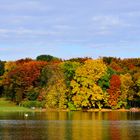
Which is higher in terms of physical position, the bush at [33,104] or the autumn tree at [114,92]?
the autumn tree at [114,92]

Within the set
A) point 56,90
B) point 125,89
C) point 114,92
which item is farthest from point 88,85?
point 125,89

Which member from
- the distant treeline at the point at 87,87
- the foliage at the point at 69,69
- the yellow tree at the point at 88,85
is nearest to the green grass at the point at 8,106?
the distant treeline at the point at 87,87

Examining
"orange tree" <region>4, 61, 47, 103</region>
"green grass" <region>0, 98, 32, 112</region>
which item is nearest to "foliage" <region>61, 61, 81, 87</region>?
"orange tree" <region>4, 61, 47, 103</region>

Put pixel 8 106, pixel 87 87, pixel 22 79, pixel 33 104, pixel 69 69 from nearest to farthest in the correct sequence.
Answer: pixel 87 87 < pixel 69 69 < pixel 33 104 < pixel 8 106 < pixel 22 79

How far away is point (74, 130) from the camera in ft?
194

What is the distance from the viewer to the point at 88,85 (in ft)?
385

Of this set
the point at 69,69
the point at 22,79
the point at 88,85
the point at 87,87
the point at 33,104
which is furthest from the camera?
the point at 22,79

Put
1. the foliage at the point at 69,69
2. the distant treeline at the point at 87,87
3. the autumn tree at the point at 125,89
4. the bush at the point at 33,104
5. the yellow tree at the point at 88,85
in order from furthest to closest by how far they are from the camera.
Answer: the bush at the point at 33,104 → the foliage at the point at 69,69 → the autumn tree at the point at 125,89 → the distant treeline at the point at 87,87 → the yellow tree at the point at 88,85

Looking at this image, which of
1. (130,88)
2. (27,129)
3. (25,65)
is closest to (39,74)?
(25,65)

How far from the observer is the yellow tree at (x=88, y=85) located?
116062 millimetres

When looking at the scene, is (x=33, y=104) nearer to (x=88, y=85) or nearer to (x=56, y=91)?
(x=56, y=91)

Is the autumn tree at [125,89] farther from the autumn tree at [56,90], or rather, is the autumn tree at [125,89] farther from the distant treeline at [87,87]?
the autumn tree at [56,90]

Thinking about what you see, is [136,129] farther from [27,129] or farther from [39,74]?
[39,74]

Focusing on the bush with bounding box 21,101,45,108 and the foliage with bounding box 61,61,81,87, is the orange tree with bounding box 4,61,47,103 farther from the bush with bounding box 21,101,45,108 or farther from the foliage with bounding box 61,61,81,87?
the foliage with bounding box 61,61,81,87
